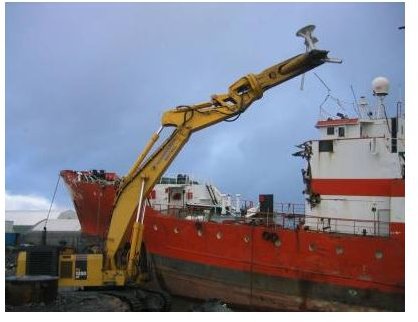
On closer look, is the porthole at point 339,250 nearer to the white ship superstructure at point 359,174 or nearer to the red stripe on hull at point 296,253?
the red stripe on hull at point 296,253

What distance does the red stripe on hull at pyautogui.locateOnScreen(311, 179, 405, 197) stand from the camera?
588 inches

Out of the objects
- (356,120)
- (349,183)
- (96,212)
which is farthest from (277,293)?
(96,212)

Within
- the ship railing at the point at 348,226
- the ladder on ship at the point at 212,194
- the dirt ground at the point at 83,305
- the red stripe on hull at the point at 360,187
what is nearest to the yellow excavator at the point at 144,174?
the dirt ground at the point at 83,305

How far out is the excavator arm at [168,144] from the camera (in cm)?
1656

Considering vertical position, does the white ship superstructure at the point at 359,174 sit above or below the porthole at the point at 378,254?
above

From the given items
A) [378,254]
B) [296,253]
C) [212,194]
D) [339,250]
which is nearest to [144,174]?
[296,253]

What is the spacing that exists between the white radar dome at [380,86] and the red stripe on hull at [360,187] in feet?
10.7

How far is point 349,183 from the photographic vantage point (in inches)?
635

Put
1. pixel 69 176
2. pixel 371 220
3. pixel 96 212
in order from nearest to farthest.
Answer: pixel 371 220
pixel 96 212
pixel 69 176

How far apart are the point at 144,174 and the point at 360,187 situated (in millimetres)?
7154

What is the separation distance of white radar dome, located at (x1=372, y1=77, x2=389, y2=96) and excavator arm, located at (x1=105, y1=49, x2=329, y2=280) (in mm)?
2961

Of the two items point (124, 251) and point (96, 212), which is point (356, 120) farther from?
point (96, 212)

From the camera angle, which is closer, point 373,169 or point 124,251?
point 373,169

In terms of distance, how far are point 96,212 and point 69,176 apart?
4.27 metres
